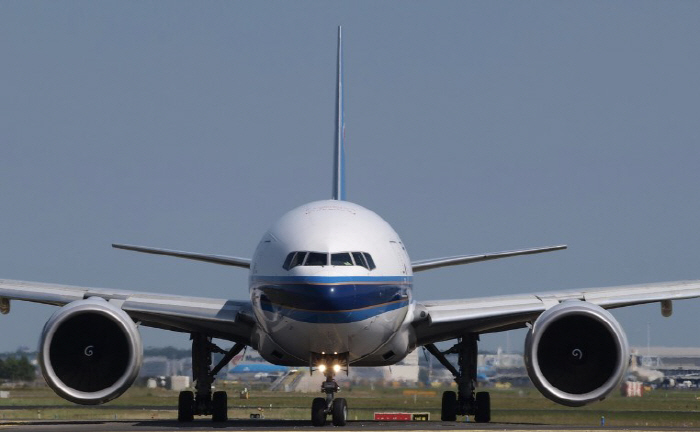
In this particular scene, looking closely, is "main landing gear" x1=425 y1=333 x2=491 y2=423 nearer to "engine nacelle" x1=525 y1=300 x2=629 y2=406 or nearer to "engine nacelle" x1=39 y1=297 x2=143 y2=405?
"engine nacelle" x1=525 y1=300 x2=629 y2=406

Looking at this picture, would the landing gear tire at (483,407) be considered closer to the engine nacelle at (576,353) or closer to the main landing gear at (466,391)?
the main landing gear at (466,391)

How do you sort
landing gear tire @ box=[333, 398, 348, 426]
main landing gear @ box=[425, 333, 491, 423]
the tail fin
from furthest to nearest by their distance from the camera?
the tail fin → main landing gear @ box=[425, 333, 491, 423] → landing gear tire @ box=[333, 398, 348, 426]

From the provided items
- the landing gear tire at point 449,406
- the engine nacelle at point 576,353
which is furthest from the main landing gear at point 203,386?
the engine nacelle at point 576,353

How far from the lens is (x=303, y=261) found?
67.8ft

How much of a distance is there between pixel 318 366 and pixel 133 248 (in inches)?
181

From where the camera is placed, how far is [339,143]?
30031mm

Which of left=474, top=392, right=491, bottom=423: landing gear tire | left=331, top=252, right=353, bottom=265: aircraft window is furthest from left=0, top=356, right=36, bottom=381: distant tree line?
left=331, top=252, right=353, bottom=265: aircraft window

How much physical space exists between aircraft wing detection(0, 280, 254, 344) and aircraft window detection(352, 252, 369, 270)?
10.6 feet

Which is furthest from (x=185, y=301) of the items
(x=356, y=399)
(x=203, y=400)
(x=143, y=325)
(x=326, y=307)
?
(x=356, y=399)

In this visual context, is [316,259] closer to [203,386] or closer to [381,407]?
[203,386]

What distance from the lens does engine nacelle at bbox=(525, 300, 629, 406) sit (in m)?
22.1

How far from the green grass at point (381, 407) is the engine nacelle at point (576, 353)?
4.69 metres

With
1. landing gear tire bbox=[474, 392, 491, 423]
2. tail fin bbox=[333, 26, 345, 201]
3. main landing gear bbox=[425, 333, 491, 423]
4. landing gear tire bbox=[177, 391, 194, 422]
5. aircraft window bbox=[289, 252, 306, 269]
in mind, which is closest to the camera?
aircraft window bbox=[289, 252, 306, 269]

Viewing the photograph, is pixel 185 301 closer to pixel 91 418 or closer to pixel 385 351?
pixel 385 351
